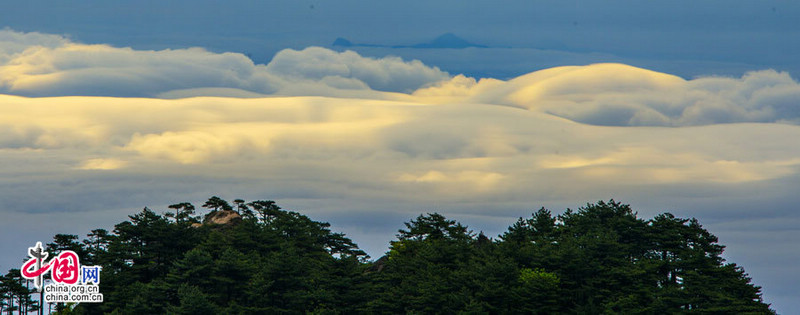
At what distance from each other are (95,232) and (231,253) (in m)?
29.5

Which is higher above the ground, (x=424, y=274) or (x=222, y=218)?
(x=222, y=218)

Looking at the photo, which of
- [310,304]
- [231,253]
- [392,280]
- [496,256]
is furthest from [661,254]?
[231,253]

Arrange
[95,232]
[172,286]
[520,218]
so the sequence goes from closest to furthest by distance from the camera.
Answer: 1. [172,286]
2. [95,232]
3. [520,218]

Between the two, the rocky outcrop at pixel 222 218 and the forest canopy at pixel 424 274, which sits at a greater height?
the rocky outcrop at pixel 222 218

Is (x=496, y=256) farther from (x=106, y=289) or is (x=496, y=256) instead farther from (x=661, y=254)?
(x=106, y=289)

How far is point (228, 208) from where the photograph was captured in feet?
555

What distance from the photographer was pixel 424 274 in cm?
12606

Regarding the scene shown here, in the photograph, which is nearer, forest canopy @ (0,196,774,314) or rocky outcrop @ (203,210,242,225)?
forest canopy @ (0,196,774,314)

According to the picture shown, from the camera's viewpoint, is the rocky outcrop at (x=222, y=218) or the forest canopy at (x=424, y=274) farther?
the rocky outcrop at (x=222, y=218)

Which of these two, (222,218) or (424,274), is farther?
(222,218)

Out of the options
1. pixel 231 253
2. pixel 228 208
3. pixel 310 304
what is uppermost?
pixel 228 208

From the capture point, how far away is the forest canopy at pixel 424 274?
116 m

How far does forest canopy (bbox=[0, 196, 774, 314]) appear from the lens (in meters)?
116

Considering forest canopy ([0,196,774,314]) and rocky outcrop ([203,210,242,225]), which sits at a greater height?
rocky outcrop ([203,210,242,225])
